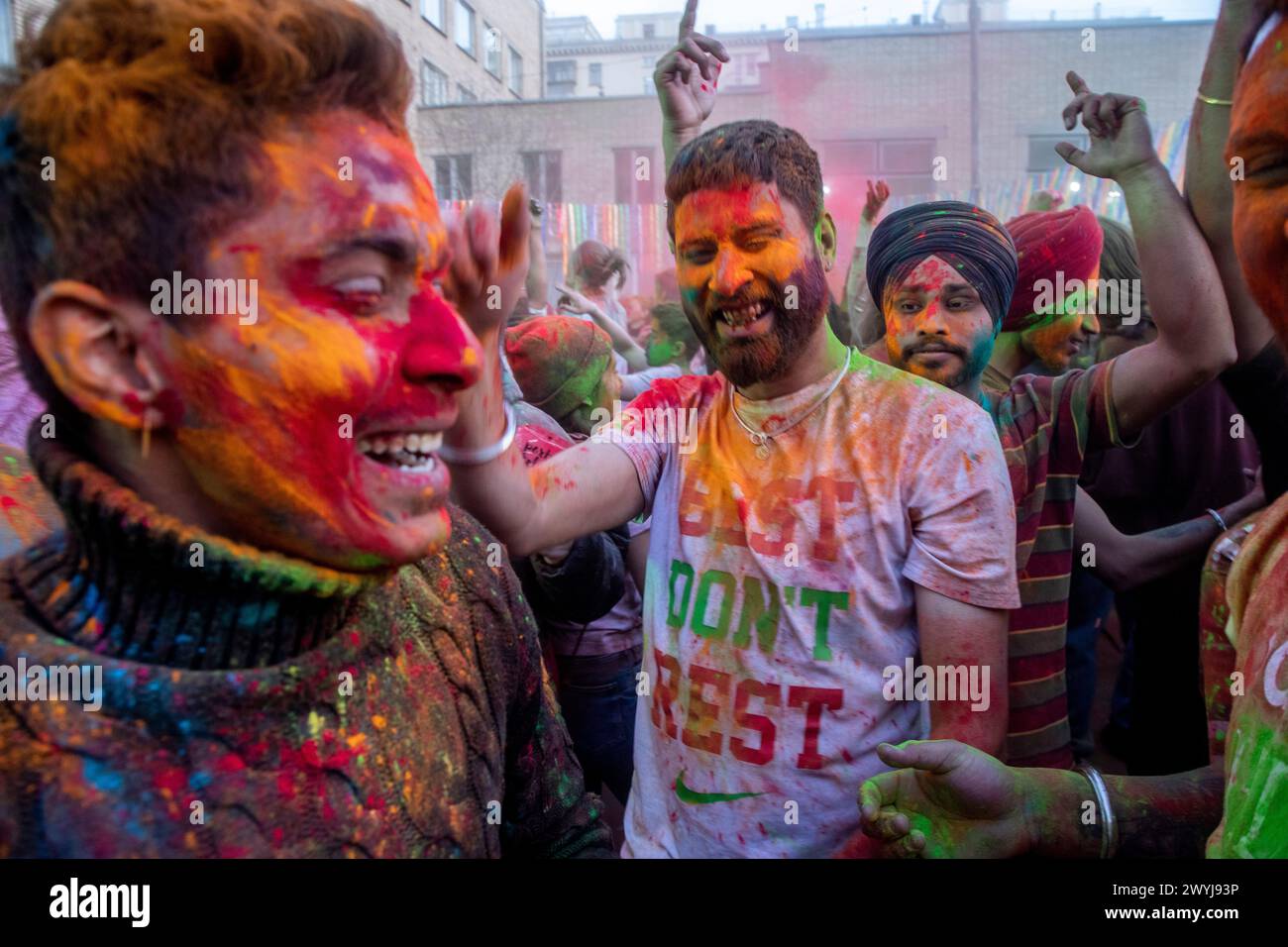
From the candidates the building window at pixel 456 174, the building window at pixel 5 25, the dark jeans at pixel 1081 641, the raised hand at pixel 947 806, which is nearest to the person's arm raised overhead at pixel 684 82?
the building window at pixel 5 25

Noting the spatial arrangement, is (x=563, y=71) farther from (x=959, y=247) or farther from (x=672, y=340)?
(x=959, y=247)

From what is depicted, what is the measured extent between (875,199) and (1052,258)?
57.4 inches

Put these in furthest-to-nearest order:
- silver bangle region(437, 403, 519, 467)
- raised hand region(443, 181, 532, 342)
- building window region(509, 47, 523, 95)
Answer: building window region(509, 47, 523, 95) < silver bangle region(437, 403, 519, 467) < raised hand region(443, 181, 532, 342)

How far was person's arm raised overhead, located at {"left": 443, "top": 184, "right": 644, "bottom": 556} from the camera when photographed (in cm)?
148

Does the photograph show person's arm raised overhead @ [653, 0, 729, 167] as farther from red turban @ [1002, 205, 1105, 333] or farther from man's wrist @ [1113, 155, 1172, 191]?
red turban @ [1002, 205, 1105, 333]

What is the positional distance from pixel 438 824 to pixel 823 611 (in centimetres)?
95

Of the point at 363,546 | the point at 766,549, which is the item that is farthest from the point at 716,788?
the point at 363,546

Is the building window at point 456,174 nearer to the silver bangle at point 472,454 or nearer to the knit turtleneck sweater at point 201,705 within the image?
the silver bangle at point 472,454

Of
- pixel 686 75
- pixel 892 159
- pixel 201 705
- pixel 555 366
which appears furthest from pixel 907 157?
pixel 201 705

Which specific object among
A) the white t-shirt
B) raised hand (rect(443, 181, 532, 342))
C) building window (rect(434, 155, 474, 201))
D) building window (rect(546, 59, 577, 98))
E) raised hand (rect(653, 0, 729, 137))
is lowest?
the white t-shirt

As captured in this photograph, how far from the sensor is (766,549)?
196 cm

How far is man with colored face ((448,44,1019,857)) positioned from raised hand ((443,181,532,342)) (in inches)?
9.0

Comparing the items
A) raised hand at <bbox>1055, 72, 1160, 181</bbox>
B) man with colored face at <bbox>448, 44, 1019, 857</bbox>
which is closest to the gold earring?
man with colored face at <bbox>448, 44, 1019, 857</bbox>

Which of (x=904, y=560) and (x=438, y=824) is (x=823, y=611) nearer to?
(x=904, y=560)
